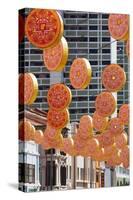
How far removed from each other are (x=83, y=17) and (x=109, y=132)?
0.88 m

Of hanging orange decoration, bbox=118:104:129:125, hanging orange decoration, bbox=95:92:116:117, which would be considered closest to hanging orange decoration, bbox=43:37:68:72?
hanging orange decoration, bbox=95:92:116:117

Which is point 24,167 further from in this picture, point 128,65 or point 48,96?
point 128,65

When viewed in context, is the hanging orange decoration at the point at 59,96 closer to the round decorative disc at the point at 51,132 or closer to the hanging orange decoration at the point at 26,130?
the round decorative disc at the point at 51,132

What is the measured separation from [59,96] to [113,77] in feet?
1.58

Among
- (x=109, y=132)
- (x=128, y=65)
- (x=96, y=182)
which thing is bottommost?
(x=96, y=182)

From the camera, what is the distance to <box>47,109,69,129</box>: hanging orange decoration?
5.18 metres

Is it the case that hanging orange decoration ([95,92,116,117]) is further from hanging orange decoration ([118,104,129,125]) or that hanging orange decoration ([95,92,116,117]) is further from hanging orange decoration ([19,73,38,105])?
hanging orange decoration ([19,73,38,105])

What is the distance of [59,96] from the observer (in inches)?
206

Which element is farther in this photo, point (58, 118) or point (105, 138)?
point (105, 138)

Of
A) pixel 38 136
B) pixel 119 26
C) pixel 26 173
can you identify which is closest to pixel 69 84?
pixel 38 136

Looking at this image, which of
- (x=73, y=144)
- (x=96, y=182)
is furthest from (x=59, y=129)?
(x=96, y=182)

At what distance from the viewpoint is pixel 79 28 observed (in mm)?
5230

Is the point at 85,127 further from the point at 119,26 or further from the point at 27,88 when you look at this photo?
the point at 119,26

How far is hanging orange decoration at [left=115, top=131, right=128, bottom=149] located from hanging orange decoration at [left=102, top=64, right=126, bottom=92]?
34cm
